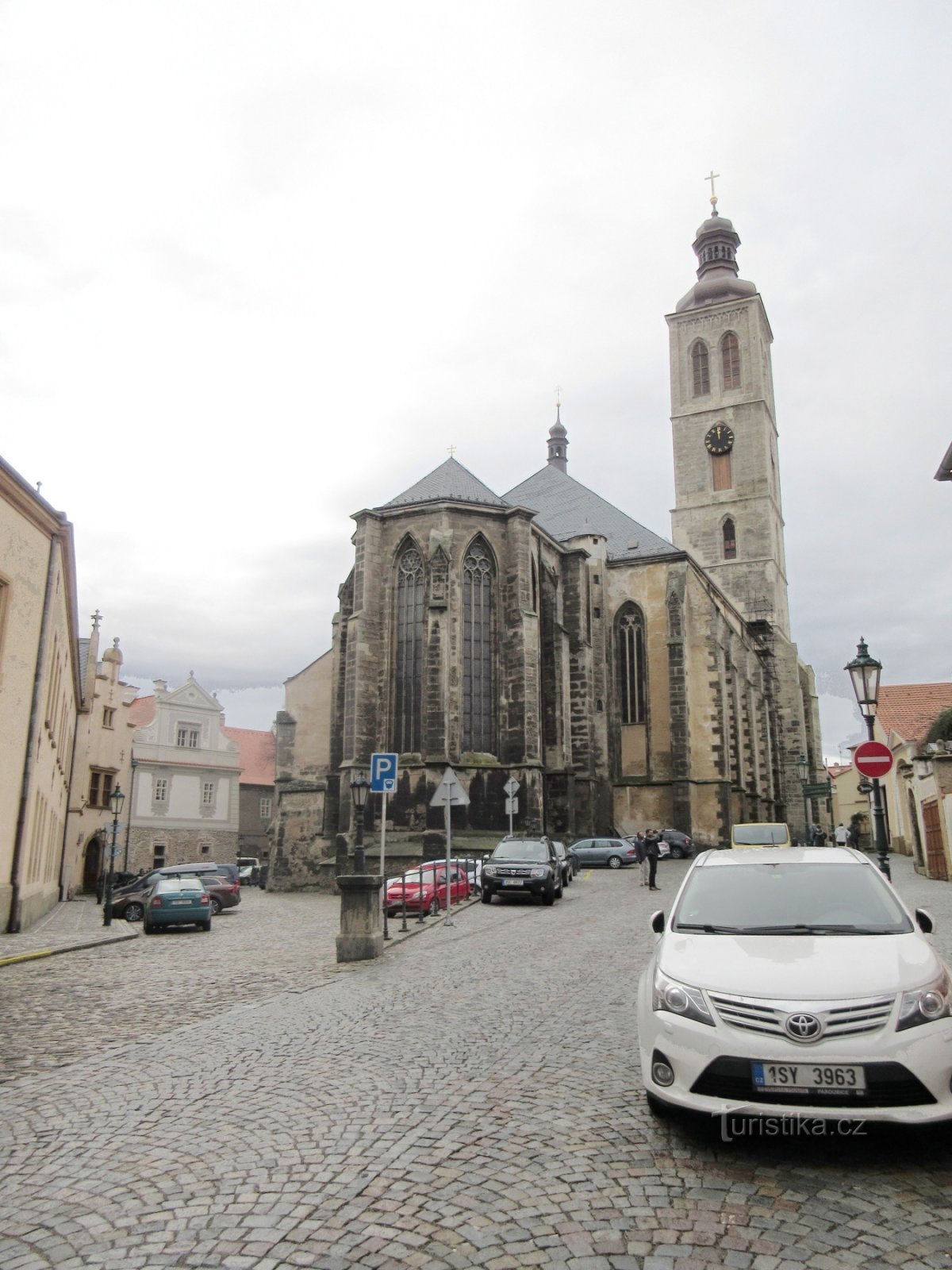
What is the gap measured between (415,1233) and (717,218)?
68.7 metres

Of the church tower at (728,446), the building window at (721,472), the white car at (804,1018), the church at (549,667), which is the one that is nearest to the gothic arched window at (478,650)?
the church at (549,667)

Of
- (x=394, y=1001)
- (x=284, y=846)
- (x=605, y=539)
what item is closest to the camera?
(x=394, y=1001)

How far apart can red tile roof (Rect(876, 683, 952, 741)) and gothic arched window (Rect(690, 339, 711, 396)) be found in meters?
24.6

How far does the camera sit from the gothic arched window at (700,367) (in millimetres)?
59531

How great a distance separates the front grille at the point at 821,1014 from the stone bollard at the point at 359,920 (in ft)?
28.7

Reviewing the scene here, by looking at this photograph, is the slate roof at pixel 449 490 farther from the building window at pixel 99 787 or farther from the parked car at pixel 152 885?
the building window at pixel 99 787

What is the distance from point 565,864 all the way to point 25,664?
1389 cm

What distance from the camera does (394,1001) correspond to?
9.63m

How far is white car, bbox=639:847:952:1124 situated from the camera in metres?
4.53

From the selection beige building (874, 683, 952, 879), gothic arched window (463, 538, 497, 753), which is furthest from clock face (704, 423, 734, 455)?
gothic arched window (463, 538, 497, 753)

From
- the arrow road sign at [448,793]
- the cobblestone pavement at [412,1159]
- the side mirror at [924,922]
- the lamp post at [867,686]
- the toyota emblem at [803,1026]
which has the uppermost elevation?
the lamp post at [867,686]

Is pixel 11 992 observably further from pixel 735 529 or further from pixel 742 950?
pixel 735 529

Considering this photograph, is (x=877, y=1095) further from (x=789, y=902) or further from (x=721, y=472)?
(x=721, y=472)

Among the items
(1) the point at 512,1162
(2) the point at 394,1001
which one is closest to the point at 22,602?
(2) the point at 394,1001
